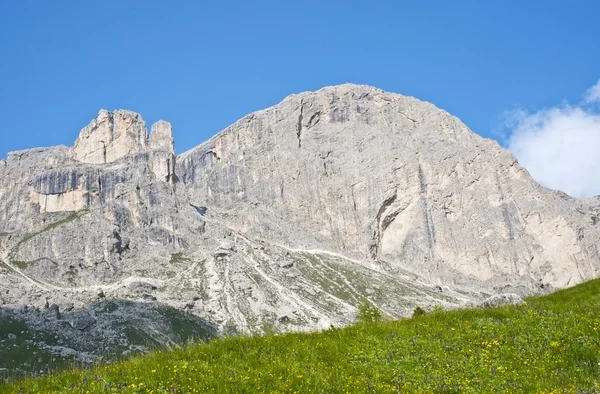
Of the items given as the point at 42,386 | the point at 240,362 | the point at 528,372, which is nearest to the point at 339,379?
the point at 240,362

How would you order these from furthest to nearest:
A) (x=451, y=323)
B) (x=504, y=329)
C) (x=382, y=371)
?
1. (x=451, y=323)
2. (x=504, y=329)
3. (x=382, y=371)

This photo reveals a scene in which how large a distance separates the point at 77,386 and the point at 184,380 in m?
2.59

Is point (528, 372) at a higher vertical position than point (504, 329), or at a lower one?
lower

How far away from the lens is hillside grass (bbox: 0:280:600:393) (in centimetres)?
1517

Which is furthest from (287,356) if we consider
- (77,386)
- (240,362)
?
(77,386)

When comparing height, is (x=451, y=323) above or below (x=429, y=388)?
above

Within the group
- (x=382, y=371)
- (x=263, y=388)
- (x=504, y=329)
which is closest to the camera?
(x=263, y=388)

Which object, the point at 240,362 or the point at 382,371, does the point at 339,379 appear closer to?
the point at 382,371

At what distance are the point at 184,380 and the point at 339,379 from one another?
390 centimetres

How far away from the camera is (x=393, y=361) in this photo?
17.2m

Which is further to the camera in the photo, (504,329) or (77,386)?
(504,329)

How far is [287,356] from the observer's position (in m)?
17.3

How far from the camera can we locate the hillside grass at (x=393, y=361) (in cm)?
1517

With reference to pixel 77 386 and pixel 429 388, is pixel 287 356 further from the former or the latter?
pixel 77 386
